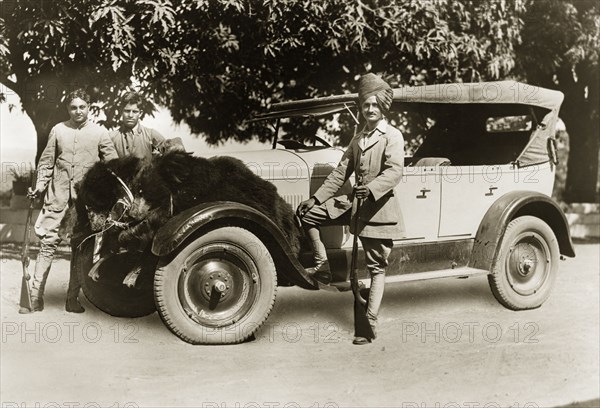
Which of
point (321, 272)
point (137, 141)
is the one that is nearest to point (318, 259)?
point (321, 272)

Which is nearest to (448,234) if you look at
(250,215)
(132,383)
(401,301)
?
(401,301)

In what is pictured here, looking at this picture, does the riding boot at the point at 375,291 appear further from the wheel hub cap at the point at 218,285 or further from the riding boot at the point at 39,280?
the riding boot at the point at 39,280

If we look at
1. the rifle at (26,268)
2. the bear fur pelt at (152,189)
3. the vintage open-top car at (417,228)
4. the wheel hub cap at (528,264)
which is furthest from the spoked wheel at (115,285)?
the wheel hub cap at (528,264)

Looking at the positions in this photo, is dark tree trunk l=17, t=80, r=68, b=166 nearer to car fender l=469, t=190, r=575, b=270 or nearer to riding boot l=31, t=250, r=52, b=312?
riding boot l=31, t=250, r=52, b=312

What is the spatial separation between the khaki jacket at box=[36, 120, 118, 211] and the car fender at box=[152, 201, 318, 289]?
3.50 feet

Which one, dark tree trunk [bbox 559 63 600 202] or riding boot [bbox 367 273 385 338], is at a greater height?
dark tree trunk [bbox 559 63 600 202]

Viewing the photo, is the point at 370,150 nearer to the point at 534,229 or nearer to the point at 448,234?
the point at 448,234

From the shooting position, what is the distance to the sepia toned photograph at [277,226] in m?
3.68

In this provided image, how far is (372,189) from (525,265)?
7.30 ft

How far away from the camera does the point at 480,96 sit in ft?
17.8

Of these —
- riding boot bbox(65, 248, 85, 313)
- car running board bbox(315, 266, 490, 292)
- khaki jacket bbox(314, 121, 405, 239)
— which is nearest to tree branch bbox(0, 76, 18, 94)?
riding boot bbox(65, 248, 85, 313)

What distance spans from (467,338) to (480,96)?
6.58ft

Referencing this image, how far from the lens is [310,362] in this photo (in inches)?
150

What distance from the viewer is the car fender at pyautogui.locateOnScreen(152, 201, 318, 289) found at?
3.90 m
